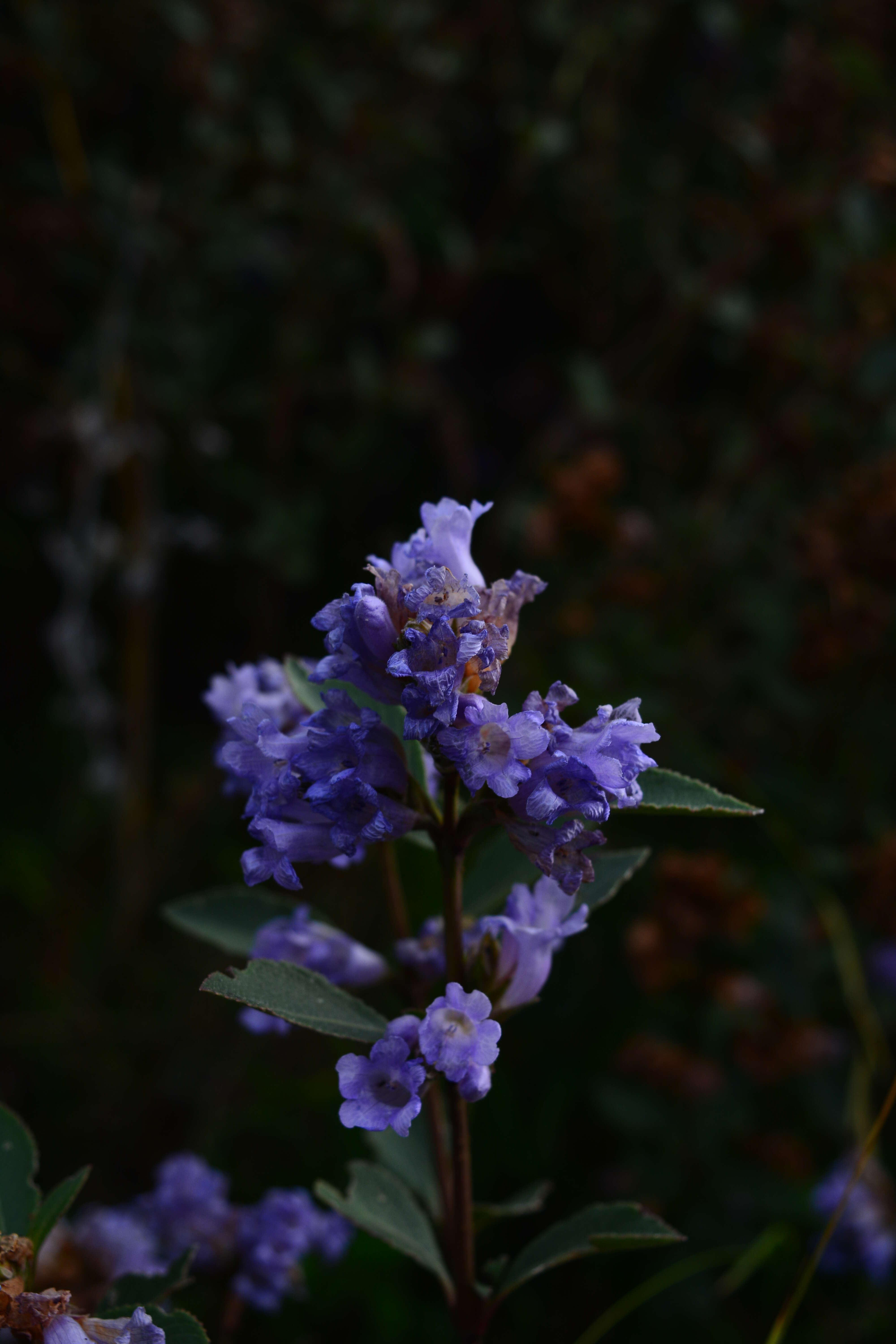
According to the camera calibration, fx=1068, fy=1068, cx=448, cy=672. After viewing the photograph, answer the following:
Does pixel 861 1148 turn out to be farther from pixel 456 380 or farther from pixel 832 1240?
pixel 456 380

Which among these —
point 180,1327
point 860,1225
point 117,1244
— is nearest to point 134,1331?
point 180,1327

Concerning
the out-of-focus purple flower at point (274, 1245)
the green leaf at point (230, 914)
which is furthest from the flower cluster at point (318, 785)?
the out-of-focus purple flower at point (274, 1245)

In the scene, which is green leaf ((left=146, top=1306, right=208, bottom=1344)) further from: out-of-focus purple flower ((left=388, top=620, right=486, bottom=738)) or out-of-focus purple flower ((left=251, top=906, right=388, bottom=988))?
out-of-focus purple flower ((left=388, top=620, right=486, bottom=738))

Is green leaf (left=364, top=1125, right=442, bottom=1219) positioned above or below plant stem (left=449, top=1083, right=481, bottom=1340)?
above

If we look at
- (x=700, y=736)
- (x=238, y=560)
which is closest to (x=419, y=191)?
(x=238, y=560)

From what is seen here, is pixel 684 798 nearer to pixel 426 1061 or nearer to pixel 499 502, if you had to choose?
pixel 426 1061

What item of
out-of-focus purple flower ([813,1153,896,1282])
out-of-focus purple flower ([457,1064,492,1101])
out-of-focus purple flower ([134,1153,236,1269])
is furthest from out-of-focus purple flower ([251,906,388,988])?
out-of-focus purple flower ([813,1153,896,1282])
